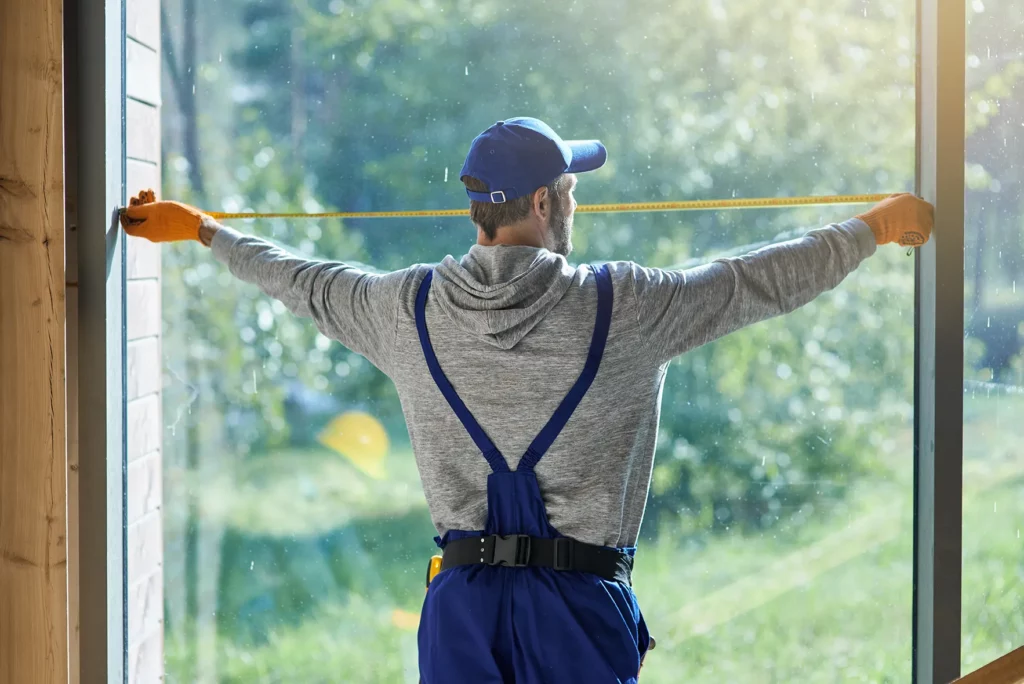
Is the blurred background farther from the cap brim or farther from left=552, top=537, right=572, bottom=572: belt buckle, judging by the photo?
left=552, top=537, right=572, bottom=572: belt buckle

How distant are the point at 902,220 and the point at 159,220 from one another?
1.54 metres

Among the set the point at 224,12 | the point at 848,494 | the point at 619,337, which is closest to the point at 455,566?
the point at 619,337

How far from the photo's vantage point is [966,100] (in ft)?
6.11

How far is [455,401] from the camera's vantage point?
156cm

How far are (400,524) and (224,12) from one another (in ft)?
4.13

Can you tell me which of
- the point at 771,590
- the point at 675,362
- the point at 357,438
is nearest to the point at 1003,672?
the point at 771,590

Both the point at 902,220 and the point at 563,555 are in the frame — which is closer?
the point at 563,555

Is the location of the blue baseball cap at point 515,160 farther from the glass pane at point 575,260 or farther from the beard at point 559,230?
the glass pane at point 575,260

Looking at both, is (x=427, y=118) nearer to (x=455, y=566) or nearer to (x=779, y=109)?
(x=779, y=109)

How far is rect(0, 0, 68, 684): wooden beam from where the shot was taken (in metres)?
1.72

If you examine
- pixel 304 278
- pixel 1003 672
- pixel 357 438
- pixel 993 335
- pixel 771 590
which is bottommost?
pixel 1003 672

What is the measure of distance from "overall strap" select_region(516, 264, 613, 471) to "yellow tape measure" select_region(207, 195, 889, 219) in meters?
0.50

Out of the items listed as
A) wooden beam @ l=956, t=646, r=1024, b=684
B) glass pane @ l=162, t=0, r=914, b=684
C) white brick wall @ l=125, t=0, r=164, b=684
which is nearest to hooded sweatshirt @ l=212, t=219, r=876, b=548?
glass pane @ l=162, t=0, r=914, b=684

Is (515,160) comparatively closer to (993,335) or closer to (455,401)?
(455,401)
